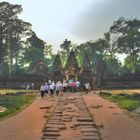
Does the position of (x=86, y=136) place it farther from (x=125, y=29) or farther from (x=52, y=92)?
(x=125, y=29)

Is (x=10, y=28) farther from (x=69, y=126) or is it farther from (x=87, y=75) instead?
(x=69, y=126)

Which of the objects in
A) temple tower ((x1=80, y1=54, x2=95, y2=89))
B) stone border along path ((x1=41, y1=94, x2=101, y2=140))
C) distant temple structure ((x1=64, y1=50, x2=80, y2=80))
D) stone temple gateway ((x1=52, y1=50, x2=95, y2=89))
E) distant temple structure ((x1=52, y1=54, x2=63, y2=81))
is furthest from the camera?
distant temple structure ((x1=64, y1=50, x2=80, y2=80))

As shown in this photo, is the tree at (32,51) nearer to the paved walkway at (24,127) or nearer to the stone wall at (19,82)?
the stone wall at (19,82)

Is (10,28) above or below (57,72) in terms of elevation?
above

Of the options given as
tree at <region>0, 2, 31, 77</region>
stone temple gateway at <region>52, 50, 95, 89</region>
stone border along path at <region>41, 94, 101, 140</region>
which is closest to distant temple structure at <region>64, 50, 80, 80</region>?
stone temple gateway at <region>52, 50, 95, 89</region>

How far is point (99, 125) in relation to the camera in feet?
59.7

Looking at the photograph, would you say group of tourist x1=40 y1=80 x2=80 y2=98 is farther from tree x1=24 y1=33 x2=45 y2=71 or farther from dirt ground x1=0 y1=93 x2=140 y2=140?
tree x1=24 y1=33 x2=45 y2=71

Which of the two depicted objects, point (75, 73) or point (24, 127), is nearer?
point (24, 127)

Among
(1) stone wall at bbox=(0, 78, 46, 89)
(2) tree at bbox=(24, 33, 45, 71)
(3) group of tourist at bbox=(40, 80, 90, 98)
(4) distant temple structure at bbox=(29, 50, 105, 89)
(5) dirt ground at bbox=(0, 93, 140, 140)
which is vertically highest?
(2) tree at bbox=(24, 33, 45, 71)

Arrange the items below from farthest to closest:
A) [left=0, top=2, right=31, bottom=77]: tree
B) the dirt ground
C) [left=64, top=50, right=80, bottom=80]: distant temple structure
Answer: [left=0, top=2, right=31, bottom=77]: tree
[left=64, top=50, right=80, bottom=80]: distant temple structure
the dirt ground

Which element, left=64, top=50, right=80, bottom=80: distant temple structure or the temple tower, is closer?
the temple tower

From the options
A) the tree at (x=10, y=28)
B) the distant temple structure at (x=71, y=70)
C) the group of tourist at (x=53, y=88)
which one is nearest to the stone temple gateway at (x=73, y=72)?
the distant temple structure at (x=71, y=70)

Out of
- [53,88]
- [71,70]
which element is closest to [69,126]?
[53,88]

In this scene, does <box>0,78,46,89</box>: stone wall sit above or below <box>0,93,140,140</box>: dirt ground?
above
